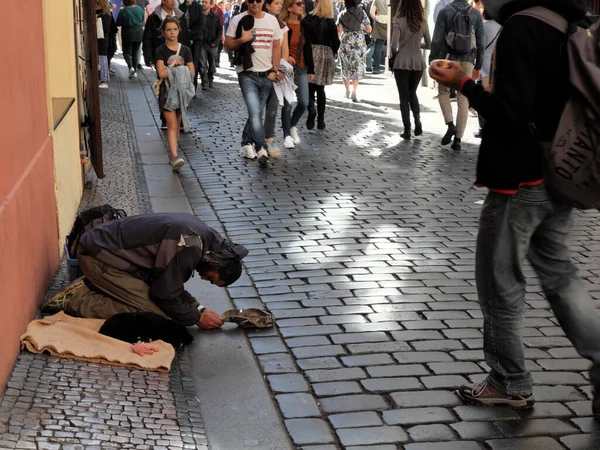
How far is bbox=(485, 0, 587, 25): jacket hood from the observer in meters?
4.17

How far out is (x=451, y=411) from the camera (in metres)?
4.66

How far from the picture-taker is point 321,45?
14.2m

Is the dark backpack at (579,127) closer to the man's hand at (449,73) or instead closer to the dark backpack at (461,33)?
the man's hand at (449,73)

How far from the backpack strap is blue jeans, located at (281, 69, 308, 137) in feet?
28.3

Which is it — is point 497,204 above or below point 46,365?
above

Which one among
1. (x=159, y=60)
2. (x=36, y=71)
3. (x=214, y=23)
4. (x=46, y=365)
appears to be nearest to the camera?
(x=46, y=365)

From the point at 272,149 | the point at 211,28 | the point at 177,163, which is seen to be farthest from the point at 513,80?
the point at 211,28

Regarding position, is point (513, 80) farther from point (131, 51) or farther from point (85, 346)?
point (131, 51)

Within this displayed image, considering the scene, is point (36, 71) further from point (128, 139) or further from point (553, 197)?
point (128, 139)

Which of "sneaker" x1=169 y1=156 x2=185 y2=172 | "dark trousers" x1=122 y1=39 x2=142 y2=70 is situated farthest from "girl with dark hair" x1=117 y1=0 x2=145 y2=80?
"sneaker" x1=169 y1=156 x2=185 y2=172

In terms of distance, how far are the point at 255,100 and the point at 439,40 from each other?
Answer: 2.69 meters

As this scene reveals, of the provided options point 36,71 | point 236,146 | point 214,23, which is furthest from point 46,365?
point 214,23

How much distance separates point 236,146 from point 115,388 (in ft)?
26.5

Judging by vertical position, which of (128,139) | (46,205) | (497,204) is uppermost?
(497,204)
